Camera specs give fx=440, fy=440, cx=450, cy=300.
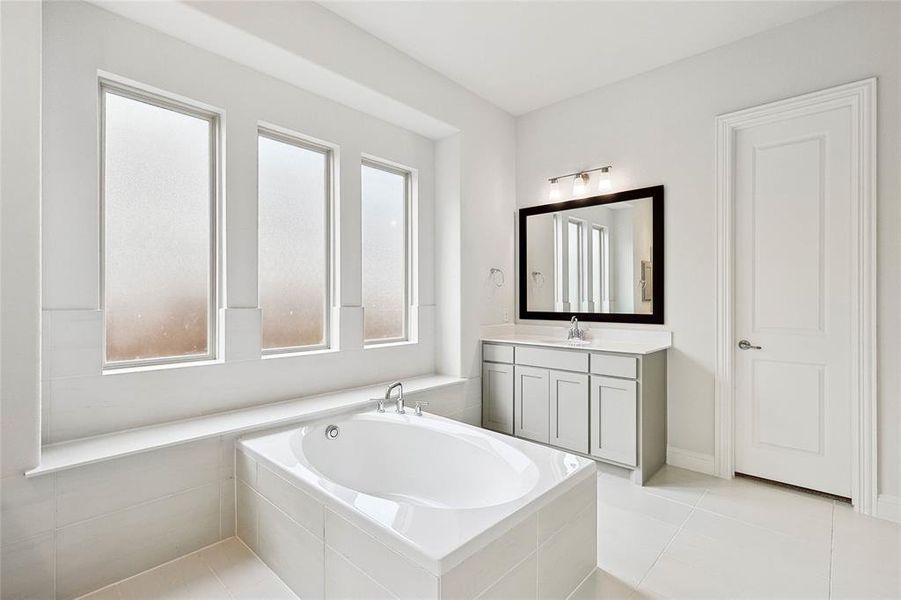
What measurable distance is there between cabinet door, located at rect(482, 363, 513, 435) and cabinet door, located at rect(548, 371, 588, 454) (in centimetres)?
38

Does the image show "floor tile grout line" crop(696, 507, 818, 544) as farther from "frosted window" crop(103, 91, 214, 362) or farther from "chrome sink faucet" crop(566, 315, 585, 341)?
"frosted window" crop(103, 91, 214, 362)

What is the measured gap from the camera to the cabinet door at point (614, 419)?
8.87 ft

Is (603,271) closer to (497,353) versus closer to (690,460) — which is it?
(497,353)

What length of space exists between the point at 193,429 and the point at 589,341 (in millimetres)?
2636

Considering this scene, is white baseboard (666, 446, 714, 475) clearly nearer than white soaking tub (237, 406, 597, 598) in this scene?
No

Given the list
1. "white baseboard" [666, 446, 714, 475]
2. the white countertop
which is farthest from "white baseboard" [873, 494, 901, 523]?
the white countertop

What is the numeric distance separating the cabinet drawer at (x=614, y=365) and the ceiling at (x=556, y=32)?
6.55ft

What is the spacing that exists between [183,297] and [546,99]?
2.99 meters

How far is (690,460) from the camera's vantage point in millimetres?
2930

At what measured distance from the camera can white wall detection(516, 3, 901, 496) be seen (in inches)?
89.9

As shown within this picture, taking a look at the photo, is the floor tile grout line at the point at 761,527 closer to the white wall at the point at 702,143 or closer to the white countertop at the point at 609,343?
the white wall at the point at 702,143

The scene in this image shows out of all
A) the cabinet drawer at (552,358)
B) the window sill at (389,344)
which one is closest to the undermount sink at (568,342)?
the cabinet drawer at (552,358)

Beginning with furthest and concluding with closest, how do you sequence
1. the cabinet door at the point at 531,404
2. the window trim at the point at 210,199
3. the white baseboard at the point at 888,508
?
1. the cabinet door at the point at 531,404
2. the white baseboard at the point at 888,508
3. the window trim at the point at 210,199

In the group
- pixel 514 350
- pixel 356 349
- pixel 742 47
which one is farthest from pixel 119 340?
pixel 742 47
